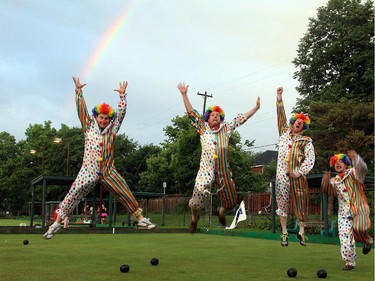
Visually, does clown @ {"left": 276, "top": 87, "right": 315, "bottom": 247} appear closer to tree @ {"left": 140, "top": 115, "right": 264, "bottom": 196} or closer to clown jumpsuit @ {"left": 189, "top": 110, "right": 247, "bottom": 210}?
clown jumpsuit @ {"left": 189, "top": 110, "right": 247, "bottom": 210}

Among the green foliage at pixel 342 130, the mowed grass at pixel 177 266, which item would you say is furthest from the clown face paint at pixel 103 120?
the green foliage at pixel 342 130

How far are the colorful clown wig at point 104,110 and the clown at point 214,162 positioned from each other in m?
1.32

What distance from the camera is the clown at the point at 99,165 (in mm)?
6781

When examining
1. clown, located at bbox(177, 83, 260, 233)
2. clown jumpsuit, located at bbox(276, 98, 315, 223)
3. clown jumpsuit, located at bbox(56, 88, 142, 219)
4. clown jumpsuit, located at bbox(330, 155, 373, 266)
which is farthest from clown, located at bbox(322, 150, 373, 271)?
clown jumpsuit, located at bbox(56, 88, 142, 219)

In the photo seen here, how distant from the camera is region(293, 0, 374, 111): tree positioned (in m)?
30.9

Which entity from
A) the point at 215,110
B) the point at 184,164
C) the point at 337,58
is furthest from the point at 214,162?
the point at 184,164

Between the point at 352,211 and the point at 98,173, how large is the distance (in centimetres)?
425

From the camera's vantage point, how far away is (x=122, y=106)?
731cm

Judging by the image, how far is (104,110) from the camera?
714cm

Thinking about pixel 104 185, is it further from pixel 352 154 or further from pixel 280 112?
pixel 352 154

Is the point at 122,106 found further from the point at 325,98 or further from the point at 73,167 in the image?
the point at 73,167

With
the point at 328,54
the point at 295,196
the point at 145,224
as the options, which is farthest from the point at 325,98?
the point at 145,224

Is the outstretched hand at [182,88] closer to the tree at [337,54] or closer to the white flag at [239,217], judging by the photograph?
the white flag at [239,217]

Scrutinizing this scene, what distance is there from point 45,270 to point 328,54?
1170 inches
